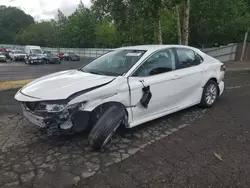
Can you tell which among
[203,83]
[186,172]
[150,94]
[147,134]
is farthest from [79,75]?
[203,83]

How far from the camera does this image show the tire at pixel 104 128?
145 inches

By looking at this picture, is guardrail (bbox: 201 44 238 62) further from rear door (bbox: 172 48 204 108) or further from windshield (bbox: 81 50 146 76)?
windshield (bbox: 81 50 146 76)

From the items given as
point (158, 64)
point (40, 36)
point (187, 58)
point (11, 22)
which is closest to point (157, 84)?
point (158, 64)

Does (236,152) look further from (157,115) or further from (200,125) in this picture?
(157,115)

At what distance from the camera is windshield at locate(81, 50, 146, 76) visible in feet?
14.8

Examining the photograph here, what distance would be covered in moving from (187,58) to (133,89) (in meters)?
1.86

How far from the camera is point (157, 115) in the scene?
4.68 meters

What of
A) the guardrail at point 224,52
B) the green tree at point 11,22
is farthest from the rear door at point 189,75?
the green tree at point 11,22

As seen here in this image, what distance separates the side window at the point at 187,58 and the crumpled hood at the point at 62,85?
1.76 meters

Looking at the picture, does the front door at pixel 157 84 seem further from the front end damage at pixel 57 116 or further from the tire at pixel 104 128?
the front end damage at pixel 57 116

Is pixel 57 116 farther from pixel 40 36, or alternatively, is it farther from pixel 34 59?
pixel 40 36

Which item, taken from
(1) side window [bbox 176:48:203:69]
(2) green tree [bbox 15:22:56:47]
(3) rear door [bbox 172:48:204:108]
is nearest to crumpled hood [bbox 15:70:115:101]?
(3) rear door [bbox 172:48:204:108]

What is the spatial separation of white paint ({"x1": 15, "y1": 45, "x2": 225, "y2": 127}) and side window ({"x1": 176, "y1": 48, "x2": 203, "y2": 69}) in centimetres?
10

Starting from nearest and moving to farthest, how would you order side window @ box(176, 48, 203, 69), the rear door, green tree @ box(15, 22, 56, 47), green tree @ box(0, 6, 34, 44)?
the rear door
side window @ box(176, 48, 203, 69)
green tree @ box(15, 22, 56, 47)
green tree @ box(0, 6, 34, 44)
